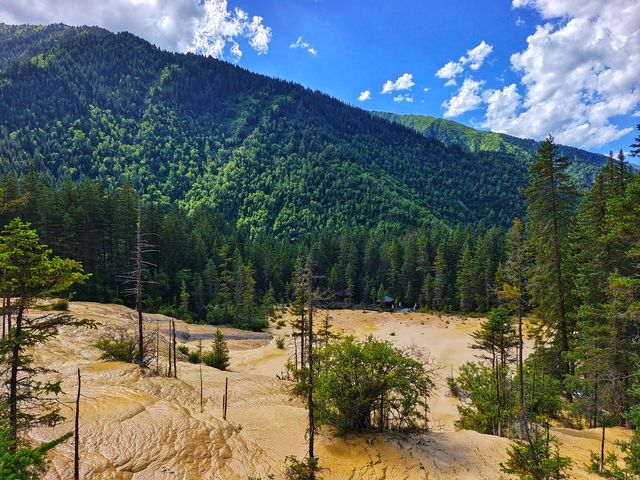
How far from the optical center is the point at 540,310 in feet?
83.7

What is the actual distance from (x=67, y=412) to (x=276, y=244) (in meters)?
89.7

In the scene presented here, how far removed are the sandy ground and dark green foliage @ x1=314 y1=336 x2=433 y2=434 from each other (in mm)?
1095

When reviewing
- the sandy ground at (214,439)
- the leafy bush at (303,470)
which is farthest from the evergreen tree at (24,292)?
the leafy bush at (303,470)

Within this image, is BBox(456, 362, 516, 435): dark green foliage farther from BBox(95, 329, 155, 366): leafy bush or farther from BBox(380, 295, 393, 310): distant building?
BBox(380, 295, 393, 310): distant building

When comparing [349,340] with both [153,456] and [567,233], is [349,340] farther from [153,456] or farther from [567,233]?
[567,233]

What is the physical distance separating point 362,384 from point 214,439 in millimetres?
7215

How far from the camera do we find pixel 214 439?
1570cm

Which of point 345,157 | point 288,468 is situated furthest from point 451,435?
point 345,157

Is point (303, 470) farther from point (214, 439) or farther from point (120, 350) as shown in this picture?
point (120, 350)

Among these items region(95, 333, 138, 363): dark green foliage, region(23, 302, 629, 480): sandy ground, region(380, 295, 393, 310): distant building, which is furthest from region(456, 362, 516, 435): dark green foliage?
region(380, 295, 393, 310): distant building

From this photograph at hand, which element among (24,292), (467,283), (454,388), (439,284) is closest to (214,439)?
(24,292)

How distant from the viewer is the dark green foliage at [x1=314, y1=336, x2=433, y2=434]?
664 inches

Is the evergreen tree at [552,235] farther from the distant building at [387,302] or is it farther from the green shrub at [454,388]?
the distant building at [387,302]

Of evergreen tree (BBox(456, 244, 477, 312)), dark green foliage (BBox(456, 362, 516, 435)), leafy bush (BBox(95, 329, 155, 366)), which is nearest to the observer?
dark green foliage (BBox(456, 362, 516, 435))
